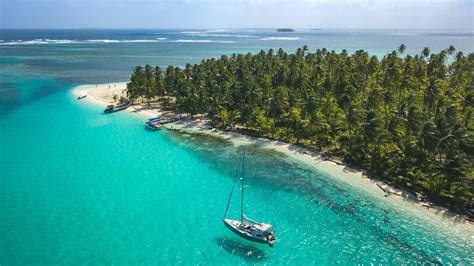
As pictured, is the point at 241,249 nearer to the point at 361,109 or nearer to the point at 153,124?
the point at 361,109

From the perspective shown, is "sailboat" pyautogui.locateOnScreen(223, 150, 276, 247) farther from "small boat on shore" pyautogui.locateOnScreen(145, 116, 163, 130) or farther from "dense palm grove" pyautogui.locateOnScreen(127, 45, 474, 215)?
"small boat on shore" pyautogui.locateOnScreen(145, 116, 163, 130)

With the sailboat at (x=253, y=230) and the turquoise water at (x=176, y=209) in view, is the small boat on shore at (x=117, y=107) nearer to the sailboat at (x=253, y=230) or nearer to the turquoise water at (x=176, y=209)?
the turquoise water at (x=176, y=209)

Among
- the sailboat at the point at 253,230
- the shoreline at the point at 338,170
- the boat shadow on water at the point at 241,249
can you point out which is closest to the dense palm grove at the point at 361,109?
the shoreline at the point at 338,170

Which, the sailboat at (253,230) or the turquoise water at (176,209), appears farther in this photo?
the sailboat at (253,230)

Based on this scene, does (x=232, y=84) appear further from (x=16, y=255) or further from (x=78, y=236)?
(x=16, y=255)

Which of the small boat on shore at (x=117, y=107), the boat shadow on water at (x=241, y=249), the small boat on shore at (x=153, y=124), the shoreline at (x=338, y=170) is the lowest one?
the boat shadow on water at (x=241, y=249)

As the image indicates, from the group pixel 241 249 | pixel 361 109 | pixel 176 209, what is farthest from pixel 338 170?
pixel 176 209
